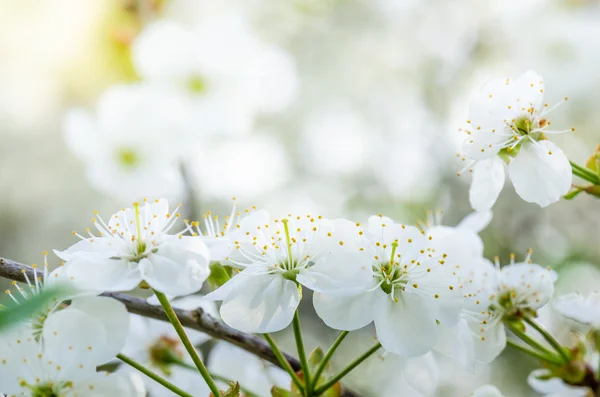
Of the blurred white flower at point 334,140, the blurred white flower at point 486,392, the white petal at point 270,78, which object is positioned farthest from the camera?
the blurred white flower at point 334,140

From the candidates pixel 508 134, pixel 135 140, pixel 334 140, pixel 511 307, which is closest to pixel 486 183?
pixel 508 134

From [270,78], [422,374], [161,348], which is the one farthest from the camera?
[270,78]

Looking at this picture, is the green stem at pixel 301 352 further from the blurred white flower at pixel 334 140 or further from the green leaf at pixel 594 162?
the blurred white flower at pixel 334 140

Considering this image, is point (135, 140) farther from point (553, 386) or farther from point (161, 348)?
point (553, 386)

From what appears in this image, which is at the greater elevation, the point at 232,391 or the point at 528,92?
the point at 528,92

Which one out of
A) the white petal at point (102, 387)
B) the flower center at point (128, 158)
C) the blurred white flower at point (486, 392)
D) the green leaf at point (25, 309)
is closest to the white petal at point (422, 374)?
the blurred white flower at point (486, 392)

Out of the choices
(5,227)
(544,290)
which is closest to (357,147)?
(5,227)
